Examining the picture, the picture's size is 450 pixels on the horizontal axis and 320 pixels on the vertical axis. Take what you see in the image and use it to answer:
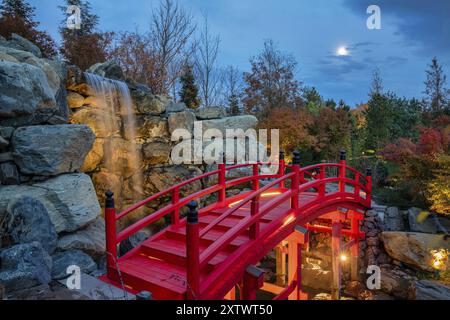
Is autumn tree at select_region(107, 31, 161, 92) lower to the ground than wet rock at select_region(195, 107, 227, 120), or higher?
higher

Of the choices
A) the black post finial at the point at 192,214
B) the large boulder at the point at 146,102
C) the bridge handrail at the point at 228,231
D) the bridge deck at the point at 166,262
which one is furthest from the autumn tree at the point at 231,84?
the black post finial at the point at 192,214

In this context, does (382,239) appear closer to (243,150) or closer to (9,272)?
(243,150)

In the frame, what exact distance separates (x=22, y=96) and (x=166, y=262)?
4188mm

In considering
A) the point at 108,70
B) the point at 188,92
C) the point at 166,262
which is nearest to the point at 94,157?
the point at 108,70

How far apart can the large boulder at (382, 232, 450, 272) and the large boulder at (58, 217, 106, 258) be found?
7142 millimetres

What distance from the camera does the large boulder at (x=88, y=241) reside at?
17.5ft

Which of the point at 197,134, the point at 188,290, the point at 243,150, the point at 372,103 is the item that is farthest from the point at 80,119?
the point at 372,103

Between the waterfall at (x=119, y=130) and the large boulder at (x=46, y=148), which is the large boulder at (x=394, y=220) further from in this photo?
the large boulder at (x=46, y=148)

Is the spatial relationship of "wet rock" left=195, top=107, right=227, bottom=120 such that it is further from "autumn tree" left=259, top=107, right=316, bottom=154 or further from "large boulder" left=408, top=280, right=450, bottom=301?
"large boulder" left=408, top=280, right=450, bottom=301

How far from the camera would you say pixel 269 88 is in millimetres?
17031

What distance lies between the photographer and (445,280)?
7.00 meters

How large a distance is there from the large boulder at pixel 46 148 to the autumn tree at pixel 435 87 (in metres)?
22.4

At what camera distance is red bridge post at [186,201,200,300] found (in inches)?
145

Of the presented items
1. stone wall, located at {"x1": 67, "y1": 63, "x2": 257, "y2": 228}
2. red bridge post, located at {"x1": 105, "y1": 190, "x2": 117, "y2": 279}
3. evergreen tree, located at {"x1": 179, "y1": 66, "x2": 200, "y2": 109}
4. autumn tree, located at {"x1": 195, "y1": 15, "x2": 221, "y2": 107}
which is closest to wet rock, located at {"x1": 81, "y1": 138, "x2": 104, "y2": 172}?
stone wall, located at {"x1": 67, "y1": 63, "x2": 257, "y2": 228}
